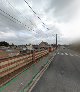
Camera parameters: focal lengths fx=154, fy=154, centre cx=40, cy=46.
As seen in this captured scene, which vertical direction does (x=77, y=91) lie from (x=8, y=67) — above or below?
below

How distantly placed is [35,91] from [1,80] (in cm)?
243

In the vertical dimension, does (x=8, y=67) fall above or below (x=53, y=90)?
above

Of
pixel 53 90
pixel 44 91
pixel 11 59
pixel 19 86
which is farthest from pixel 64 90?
pixel 11 59

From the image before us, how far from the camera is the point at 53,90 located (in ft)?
24.2

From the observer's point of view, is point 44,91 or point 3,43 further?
point 3,43

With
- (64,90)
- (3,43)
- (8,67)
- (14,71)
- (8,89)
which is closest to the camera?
(8,89)

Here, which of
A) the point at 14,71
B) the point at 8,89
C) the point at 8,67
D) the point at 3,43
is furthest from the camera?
the point at 3,43

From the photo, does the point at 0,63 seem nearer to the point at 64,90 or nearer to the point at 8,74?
the point at 8,74

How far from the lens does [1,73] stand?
8805 mm

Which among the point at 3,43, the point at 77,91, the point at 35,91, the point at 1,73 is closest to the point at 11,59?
the point at 1,73

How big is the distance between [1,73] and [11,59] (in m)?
1.78

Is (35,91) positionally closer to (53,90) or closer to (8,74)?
(53,90)

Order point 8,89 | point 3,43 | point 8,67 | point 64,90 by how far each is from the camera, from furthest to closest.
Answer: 1. point 3,43
2. point 8,67
3. point 64,90
4. point 8,89

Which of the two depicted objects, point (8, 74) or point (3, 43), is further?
point (3, 43)
